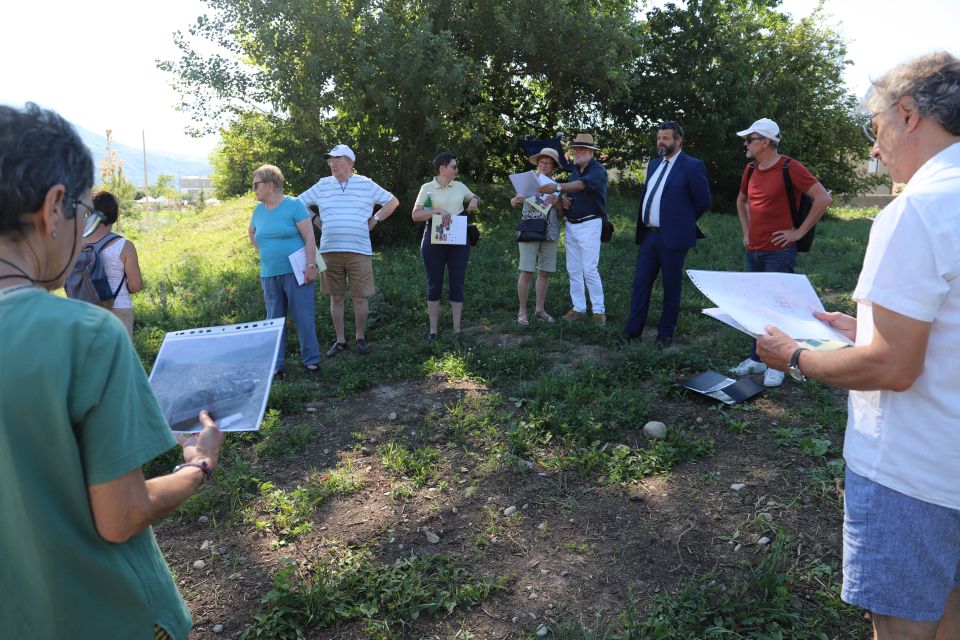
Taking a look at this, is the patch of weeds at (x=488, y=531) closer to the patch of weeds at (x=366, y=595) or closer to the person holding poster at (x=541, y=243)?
the patch of weeds at (x=366, y=595)

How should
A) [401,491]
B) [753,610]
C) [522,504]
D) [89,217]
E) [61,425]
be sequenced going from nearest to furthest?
[61,425]
[89,217]
[753,610]
[522,504]
[401,491]

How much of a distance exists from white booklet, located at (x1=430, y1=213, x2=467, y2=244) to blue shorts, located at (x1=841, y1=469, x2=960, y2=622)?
5.56 metres

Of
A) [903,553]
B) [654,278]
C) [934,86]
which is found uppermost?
[934,86]

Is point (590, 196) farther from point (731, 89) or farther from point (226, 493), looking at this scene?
point (731, 89)

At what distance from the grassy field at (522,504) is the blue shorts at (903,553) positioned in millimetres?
1186

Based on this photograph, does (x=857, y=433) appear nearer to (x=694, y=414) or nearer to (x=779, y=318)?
(x=779, y=318)

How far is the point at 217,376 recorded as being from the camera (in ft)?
6.48

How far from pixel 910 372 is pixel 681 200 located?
506 cm

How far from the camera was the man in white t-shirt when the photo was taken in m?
1.67

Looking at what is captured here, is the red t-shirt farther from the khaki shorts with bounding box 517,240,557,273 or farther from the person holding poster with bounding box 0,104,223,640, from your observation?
the person holding poster with bounding box 0,104,223,640

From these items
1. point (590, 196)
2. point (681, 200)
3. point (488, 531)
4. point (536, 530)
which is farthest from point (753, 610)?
point (590, 196)

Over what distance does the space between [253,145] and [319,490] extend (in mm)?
12272

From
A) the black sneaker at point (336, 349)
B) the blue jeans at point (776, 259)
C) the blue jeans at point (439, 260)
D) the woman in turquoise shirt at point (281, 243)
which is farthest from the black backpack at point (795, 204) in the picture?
the black sneaker at point (336, 349)

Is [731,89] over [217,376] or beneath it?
over
